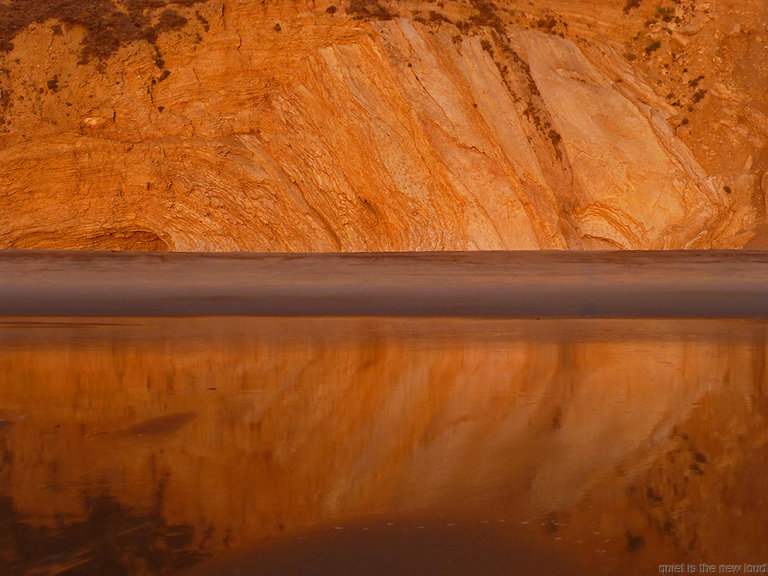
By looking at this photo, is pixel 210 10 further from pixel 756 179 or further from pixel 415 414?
pixel 415 414

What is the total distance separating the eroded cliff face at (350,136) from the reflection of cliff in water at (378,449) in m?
11.3

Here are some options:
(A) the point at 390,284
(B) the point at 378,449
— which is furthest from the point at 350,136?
(B) the point at 378,449

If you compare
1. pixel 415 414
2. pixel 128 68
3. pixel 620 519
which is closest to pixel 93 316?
pixel 415 414

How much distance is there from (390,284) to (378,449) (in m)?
8.75

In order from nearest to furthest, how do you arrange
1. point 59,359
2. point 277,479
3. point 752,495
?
point 752,495 → point 277,479 → point 59,359

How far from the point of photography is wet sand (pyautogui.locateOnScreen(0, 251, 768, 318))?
10.5m

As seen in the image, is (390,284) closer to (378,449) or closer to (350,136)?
(350,136)

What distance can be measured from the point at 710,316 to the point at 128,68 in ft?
43.5

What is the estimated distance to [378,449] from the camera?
3.37 metres

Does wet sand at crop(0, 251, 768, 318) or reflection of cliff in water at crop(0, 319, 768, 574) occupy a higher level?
wet sand at crop(0, 251, 768, 318)

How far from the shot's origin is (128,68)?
59.6 ft

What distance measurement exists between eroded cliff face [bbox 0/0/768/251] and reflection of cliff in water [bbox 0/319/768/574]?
11.3 meters

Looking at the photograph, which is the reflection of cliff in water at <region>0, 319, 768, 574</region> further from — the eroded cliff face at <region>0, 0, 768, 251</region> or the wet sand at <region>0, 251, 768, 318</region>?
the eroded cliff face at <region>0, 0, 768, 251</region>

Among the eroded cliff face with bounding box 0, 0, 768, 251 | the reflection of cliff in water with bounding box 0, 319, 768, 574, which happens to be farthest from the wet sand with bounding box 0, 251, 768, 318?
the eroded cliff face with bounding box 0, 0, 768, 251
